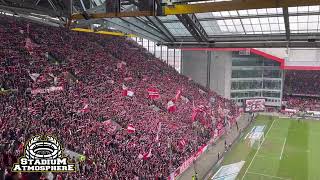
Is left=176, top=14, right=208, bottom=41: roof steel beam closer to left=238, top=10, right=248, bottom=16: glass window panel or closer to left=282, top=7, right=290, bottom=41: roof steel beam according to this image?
left=238, top=10, right=248, bottom=16: glass window panel

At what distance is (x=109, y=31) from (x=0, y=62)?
16.7 metres

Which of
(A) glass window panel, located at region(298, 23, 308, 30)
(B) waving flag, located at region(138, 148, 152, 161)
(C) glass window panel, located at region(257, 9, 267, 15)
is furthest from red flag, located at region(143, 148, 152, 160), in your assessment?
(A) glass window panel, located at region(298, 23, 308, 30)

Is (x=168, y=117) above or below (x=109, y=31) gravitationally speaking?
below

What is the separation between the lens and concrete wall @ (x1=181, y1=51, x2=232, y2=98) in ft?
173

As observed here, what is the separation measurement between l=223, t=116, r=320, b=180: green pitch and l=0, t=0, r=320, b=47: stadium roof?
412 inches

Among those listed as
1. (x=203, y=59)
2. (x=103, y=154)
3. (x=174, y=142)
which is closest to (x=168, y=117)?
(x=174, y=142)

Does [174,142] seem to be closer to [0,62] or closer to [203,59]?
[0,62]

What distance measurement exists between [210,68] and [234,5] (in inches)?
1602

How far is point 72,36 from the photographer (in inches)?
1330

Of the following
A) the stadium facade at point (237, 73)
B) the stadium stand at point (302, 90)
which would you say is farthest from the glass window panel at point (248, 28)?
the stadium stand at point (302, 90)

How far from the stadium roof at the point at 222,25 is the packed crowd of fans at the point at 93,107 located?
4.33 m

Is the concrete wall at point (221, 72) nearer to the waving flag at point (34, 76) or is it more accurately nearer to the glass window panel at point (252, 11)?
the glass window panel at point (252, 11)

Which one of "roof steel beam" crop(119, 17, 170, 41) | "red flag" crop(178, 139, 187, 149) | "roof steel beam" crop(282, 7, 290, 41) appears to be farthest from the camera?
"red flag" crop(178, 139, 187, 149)

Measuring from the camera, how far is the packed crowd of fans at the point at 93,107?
697 inches
